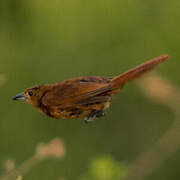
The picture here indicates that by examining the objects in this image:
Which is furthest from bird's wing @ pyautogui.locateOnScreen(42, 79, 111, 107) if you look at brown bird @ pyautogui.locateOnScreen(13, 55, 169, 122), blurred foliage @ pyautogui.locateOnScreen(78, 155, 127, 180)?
blurred foliage @ pyautogui.locateOnScreen(78, 155, 127, 180)

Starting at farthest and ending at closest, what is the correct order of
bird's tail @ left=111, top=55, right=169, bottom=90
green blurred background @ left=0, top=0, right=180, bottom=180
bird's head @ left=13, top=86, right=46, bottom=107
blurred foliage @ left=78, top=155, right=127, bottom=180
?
green blurred background @ left=0, top=0, right=180, bottom=180
bird's head @ left=13, top=86, right=46, bottom=107
blurred foliage @ left=78, top=155, right=127, bottom=180
bird's tail @ left=111, top=55, right=169, bottom=90

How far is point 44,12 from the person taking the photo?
5.91 metres

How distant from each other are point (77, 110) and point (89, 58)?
3201 millimetres

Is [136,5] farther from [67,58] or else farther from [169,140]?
[169,140]

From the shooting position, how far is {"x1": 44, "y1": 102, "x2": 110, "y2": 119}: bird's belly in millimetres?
2629

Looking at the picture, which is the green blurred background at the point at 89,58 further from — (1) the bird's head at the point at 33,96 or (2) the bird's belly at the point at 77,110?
(2) the bird's belly at the point at 77,110

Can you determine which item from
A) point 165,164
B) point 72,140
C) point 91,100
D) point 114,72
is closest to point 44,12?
point 114,72

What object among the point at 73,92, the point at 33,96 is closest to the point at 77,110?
the point at 73,92

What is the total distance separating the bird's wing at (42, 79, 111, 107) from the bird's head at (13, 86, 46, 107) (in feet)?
0.19

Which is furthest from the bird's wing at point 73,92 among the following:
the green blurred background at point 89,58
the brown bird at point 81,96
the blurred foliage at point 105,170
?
the green blurred background at point 89,58

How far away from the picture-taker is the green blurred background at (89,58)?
523cm

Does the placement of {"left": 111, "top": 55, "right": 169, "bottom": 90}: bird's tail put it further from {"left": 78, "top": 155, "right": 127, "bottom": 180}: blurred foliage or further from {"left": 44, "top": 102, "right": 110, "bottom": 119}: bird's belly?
{"left": 78, "top": 155, "right": 127, "bottom": 180}: blurred foliage

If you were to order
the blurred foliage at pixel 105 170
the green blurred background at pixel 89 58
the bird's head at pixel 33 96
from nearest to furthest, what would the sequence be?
the blurred foliage at pixel 105 170
the bird's head at pixel 33 96
the green blurred background at pixel 89 58

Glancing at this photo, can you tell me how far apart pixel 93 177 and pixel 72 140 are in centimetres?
260
